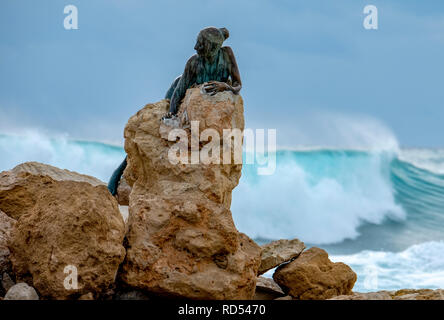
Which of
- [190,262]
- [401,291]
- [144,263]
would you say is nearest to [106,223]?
[144,263]

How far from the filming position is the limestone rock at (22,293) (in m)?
3.80

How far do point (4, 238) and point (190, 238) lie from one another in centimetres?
167

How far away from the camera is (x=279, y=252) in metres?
5.30

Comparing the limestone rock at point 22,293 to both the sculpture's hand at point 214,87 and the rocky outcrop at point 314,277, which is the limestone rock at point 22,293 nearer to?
the rocky outcrop at point 314,277

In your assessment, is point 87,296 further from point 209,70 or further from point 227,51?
point 227,51

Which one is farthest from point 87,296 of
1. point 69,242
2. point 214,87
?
point 214,87

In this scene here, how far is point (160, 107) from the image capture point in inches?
223

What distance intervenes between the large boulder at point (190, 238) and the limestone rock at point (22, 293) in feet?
2.28

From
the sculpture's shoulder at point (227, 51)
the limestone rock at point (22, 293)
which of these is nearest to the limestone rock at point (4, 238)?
the limestone rock at point (22, 293)

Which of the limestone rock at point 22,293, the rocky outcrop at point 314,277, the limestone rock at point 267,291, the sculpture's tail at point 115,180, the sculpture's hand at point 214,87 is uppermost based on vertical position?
the sculpture's hand at point 214,87

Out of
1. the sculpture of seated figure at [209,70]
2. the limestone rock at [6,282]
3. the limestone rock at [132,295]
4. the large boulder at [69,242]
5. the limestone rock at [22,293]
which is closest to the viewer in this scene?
the limestone rock at [22,293]

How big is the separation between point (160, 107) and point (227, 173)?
1.05 m

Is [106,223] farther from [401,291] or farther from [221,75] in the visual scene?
[401,291]

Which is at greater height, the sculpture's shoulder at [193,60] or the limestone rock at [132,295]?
the sculpture's shoulder at [193,60]
